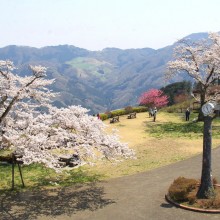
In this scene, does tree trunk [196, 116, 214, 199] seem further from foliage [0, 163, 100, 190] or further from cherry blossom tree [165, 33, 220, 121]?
cherry blossom tree [165, 33, 220, 121]

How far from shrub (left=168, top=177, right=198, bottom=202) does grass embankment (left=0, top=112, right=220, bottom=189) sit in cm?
617

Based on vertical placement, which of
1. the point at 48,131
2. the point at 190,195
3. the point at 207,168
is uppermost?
the point at 48,131

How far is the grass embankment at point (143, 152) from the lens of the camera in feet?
83.6

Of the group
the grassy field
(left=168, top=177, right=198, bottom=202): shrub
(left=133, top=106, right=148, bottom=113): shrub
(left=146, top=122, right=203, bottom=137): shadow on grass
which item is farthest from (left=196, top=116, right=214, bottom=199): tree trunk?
(left=133, top=106, right=148, bottom=113): shrub

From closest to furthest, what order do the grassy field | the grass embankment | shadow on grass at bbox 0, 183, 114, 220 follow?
shadow on grass at bbox 0, 183, 114, 220
the grass embankment
the grassy field

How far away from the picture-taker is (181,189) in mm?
19750

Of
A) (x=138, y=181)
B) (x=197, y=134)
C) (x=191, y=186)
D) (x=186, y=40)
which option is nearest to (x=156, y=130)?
(x=197, y=134)

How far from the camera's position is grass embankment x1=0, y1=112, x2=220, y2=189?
25.5 metres

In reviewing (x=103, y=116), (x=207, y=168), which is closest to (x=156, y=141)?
(x=207, y=168)

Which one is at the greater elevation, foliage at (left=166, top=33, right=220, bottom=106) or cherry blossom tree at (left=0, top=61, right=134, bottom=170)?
foliage at (left=166, top=33, right=220, bottom=106)

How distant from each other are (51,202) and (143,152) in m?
14.2

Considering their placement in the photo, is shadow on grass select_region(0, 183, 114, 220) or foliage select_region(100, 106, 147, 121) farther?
foliage select_region(100, 106, 147, 121)

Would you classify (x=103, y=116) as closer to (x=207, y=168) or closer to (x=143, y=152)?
(x=143, y=152)

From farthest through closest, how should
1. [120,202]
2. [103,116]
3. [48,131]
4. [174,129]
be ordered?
1. [103,116]
2. [174,129]
3. [48,131]
4. [120,202]
